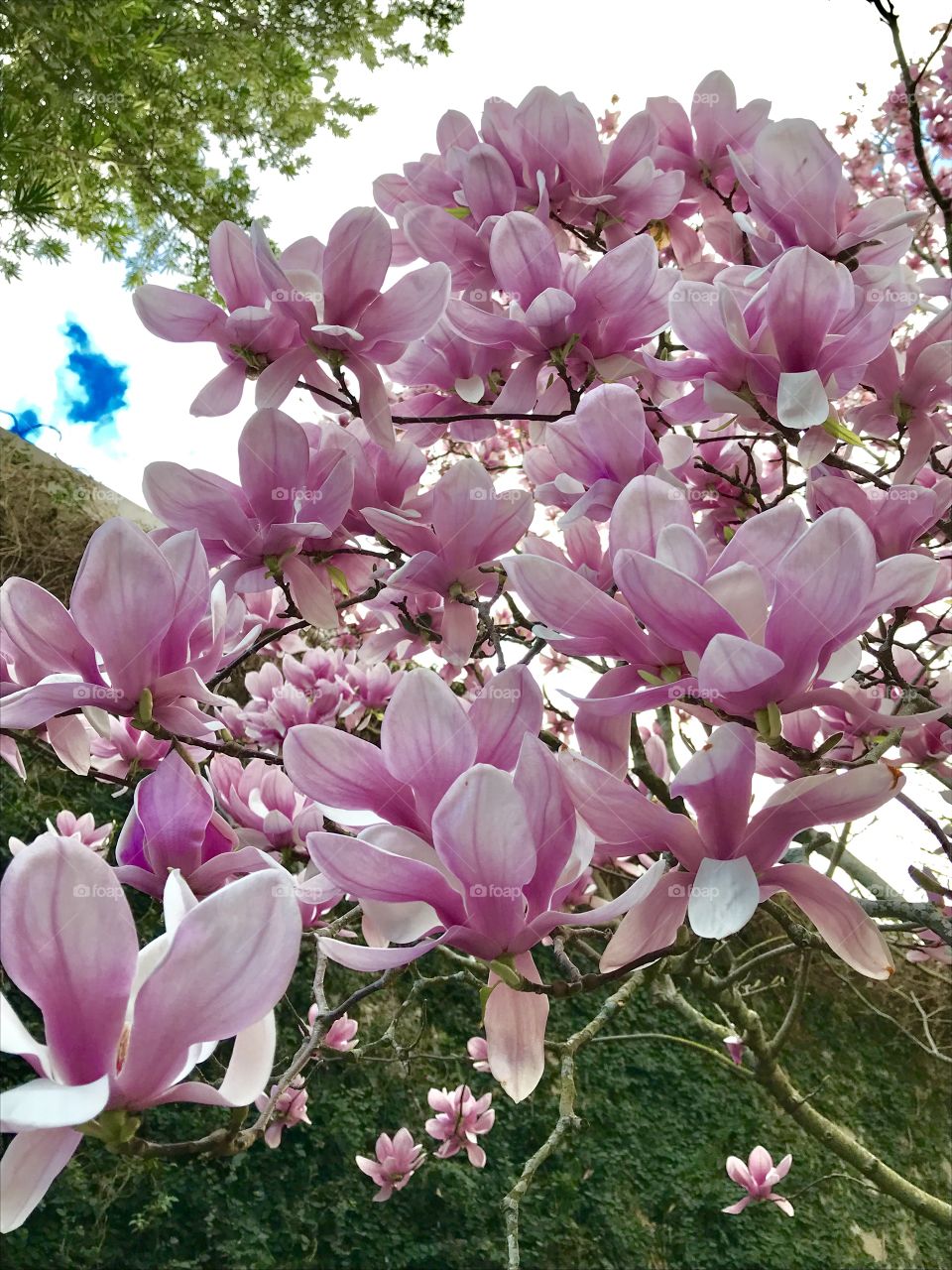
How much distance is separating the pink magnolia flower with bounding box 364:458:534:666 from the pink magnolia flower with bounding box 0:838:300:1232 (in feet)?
1.55

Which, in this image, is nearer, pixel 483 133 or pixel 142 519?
pixel 483 133

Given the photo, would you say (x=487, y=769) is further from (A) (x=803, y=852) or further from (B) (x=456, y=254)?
(A) (x=803, y=852)

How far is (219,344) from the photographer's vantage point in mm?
801

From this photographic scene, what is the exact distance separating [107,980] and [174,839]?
0.28 metres

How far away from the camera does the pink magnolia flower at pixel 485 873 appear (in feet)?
1.33

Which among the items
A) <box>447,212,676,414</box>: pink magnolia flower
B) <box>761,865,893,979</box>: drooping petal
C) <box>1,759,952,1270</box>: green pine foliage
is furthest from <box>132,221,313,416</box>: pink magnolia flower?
<box>1,759,952,1270</box>: green pine foliage

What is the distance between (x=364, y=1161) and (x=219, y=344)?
2.12 m

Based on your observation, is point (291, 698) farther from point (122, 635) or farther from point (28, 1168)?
point (28, 1168)

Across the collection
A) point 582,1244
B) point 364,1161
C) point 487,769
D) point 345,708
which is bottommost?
point 582,1244

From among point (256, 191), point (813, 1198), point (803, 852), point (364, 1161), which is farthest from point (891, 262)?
point (813, 1198)

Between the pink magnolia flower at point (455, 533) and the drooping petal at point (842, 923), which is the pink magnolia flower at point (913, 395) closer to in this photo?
the pink magnolia flower at point (455, 533)

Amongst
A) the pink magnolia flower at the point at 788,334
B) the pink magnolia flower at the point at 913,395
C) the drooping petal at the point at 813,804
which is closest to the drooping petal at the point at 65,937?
the drooping petal at the point at 813,804

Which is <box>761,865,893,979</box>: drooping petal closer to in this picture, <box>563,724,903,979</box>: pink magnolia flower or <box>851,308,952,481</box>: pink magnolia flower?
<box>563,724,903,979</box>: pink magnolia flower

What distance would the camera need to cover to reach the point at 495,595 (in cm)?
92
